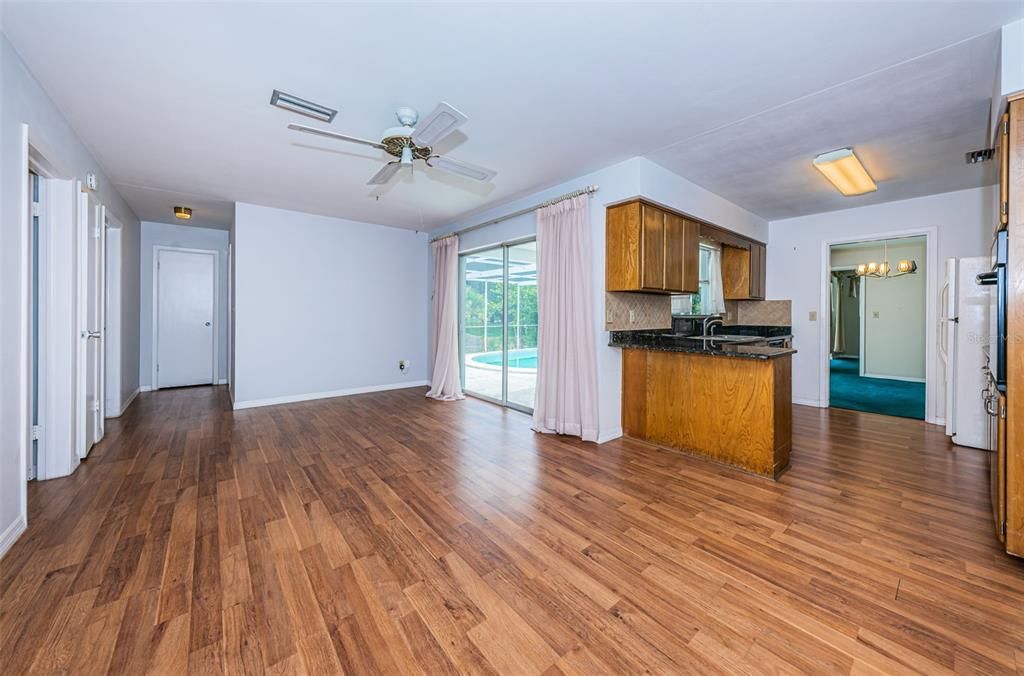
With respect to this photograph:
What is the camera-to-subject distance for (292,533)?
6.87 feet

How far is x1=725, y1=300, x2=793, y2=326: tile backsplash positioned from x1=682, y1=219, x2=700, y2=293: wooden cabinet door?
5.92ft

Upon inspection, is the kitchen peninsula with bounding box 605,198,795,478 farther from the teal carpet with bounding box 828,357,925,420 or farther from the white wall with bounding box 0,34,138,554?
the white wall with bounding box 0,34,138,554

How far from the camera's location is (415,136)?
2.31m

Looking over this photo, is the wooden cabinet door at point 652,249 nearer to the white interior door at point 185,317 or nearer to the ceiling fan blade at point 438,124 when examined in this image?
the ceiling fan blade at point 438,124

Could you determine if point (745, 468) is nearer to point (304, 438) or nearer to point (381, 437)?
point (381, 437)

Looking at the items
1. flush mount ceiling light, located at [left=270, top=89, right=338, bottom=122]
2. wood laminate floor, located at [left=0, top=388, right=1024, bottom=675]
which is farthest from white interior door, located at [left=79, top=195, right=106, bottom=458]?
flush mount ceiling light, located at [left=270, top=89, right=338, bottom=122]

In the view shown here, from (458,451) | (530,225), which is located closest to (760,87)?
(530,225)

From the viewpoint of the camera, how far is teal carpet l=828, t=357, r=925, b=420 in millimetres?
4848

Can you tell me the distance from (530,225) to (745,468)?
3.17 meters

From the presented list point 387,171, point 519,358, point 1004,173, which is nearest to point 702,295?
point 519,358

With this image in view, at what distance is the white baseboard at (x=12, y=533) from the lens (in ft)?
6.09

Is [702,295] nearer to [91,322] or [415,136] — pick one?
[415,136]

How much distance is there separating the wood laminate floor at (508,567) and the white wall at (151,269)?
358cm

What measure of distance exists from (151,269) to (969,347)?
32.1 ft
